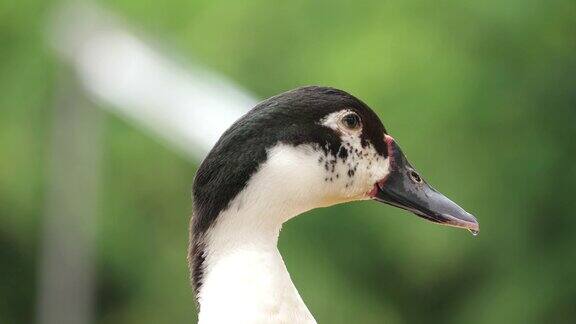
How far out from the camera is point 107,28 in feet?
14.1

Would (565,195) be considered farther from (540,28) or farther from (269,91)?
(269,91)

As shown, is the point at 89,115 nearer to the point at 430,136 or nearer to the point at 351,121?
the point at 430,136

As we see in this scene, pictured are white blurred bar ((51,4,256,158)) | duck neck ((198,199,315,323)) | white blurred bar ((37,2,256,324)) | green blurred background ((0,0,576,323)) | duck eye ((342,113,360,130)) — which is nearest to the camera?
duck neck ((198,199,315,323))

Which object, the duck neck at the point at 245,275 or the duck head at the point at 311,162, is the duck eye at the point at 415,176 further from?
the duck neck at the point at 245,275

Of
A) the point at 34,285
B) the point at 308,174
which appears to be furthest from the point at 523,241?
the point at 308,174

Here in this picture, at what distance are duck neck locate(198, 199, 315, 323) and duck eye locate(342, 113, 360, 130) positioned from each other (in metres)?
0.16

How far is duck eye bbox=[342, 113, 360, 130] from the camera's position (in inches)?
75.2

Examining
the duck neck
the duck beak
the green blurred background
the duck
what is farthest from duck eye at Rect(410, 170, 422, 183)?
the green blurred background

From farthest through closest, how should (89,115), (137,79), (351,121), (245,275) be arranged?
(89,115) → (137,79) → (351,121) → (245,275)

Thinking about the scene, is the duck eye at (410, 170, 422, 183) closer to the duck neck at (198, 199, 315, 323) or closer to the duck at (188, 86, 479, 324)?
the duck at (188, 86, 479, 324)

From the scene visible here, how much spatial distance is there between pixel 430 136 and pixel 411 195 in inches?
84.9

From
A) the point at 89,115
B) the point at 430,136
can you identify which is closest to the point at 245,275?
the point at 430,136

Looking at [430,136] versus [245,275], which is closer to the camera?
[245,275]

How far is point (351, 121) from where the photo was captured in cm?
192
